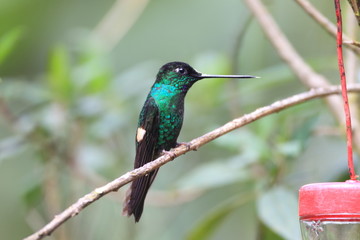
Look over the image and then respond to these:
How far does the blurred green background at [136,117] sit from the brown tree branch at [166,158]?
2.10 feet

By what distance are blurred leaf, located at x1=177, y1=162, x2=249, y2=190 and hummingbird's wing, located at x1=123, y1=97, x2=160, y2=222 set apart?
0.41m

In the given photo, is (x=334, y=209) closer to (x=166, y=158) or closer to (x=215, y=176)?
(x=166, y=158)

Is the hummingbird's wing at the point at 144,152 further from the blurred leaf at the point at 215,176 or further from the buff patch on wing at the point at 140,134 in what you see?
the blurred leaf at the point at 215,176

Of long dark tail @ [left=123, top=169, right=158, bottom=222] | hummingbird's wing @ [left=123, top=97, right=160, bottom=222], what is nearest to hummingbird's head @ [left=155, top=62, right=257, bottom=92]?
hummingbird's wing @ [left=123, top=97, right=160, bottom=222]

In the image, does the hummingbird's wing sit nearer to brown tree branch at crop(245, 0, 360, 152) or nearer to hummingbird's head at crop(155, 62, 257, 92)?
hummingbird's head at crop(155, 62, 257, 92)

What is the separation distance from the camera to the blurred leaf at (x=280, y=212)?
9.16 feet

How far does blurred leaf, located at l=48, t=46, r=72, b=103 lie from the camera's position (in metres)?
3.95

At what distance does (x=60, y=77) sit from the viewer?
3.99 m

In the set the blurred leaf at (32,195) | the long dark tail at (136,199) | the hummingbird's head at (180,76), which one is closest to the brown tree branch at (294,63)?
the hummingbird's head at (180,76)

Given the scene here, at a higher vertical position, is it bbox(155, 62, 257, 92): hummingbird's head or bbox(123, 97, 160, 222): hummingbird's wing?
bbox(155, 62, 257, 92): hummingbird's head

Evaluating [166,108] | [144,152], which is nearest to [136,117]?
[166,108]

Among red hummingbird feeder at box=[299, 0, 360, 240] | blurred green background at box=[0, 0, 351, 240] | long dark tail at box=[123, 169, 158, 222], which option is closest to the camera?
red hummingbird feeder at box=[299, 0, 360, 240]

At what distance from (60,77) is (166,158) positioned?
81.3 inches

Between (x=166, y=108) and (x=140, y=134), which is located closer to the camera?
(x=140, y=134)
